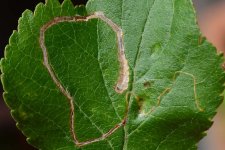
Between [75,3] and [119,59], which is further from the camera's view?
[75,3]

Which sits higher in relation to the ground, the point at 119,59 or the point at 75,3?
the point at 119,59

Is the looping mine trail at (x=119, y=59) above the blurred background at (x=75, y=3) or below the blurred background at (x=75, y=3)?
above

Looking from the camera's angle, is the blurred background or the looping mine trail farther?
the blurred background

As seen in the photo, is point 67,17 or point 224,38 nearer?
point 67,17

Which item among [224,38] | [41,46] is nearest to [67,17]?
→ [41,46]

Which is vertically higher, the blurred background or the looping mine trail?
the looping mine trail

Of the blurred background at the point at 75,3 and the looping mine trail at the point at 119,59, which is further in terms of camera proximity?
the blurred background at the point at 75,3

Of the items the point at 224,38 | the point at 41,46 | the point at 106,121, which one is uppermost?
the point at 41,46

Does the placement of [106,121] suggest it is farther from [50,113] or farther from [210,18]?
[210,18]
